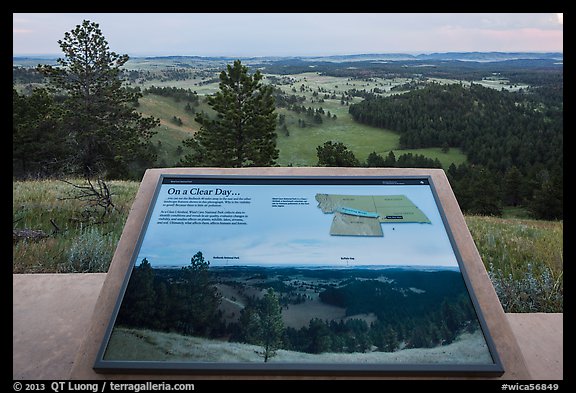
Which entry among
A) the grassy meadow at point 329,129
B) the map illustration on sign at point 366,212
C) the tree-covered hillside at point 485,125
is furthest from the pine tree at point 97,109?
the map illustration on sign at point 366,212

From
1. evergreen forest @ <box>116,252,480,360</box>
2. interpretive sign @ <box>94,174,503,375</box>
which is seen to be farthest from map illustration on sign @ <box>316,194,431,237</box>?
evergreen forest @ <box>116,252,480,360</box>

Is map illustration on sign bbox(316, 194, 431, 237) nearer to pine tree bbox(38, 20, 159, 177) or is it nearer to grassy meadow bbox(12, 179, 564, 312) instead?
grassy meadow bbox(12, 179, 564, 312)

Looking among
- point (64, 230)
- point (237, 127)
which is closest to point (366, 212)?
point (64, 230)

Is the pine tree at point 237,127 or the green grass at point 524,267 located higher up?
the pine tree at point 237,127

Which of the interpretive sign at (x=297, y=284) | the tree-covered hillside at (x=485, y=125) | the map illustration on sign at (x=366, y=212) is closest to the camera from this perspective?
the interpretive sign at (x=297, y=284)

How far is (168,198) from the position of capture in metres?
2.75

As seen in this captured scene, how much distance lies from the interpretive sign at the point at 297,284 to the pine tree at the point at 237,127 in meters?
14.5

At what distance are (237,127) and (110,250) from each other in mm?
13004

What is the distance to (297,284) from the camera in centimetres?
227

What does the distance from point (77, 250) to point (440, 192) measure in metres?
3.77

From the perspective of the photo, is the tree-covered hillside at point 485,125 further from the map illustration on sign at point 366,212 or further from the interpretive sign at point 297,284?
the interpretive sign at point 297,284

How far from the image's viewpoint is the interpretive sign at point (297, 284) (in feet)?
6.66

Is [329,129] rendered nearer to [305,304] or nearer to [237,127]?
[237,127]
